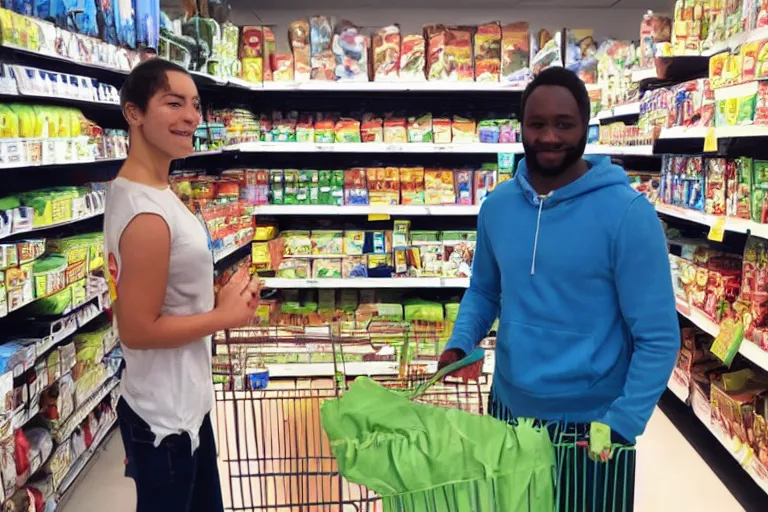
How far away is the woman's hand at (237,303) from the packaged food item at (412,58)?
107 inches

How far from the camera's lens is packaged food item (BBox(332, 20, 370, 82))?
13.2 feet

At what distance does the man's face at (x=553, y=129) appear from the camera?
1397 millimetres

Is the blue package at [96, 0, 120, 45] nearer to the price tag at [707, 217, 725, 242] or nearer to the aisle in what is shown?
the aisle

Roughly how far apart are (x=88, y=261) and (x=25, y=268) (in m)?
0.49

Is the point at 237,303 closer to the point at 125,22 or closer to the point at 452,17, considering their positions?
the point at 125,22

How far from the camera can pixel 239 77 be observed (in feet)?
13.4

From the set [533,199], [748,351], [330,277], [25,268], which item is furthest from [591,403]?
[330,277]

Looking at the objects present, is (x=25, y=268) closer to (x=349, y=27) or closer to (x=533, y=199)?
(x=533, y=199)

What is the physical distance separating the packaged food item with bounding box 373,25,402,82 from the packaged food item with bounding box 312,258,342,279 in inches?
45.3

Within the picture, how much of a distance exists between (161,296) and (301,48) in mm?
2908

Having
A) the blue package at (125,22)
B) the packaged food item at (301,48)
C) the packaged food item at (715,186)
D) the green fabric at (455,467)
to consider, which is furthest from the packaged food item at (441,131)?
the green fabric at (455,467)

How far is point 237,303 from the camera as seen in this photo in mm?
1575

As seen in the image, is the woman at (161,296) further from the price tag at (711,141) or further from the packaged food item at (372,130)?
the packaged food item at (372,130)

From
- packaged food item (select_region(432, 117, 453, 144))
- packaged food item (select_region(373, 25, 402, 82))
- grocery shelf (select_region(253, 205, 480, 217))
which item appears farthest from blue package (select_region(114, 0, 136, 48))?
packaged food item (select_region(432, 117, 453, 144))
